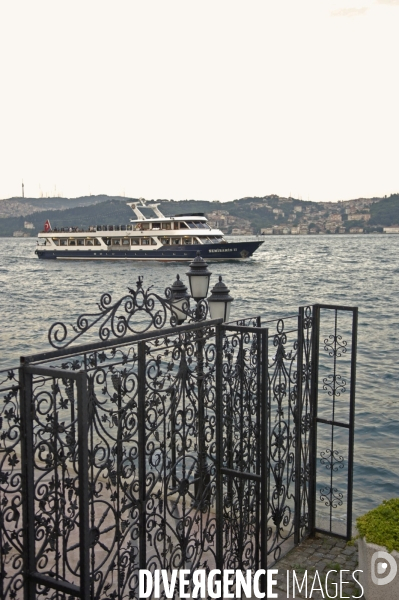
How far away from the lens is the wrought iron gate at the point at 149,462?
308 centimetres

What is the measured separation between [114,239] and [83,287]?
51.3 ft

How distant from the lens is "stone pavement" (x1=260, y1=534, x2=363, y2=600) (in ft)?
16.3

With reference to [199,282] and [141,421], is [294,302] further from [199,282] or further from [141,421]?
[141,421]

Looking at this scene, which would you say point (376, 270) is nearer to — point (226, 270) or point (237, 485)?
point (226, 270)

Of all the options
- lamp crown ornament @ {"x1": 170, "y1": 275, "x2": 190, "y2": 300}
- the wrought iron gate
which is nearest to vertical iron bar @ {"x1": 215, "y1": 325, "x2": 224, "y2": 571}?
the wrought iron gate

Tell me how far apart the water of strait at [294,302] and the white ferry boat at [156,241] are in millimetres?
1386

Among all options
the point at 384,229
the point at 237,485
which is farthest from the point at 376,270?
the point at 384,229

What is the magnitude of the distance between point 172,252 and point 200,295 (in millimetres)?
47774

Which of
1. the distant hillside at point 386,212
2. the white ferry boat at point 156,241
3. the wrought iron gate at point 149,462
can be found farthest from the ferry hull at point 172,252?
the distant hillside at point 386,212

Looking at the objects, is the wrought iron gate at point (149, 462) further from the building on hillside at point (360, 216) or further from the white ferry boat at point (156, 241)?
the building on hillside at point (360, 216)

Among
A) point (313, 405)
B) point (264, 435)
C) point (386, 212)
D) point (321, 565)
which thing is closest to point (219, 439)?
point (264, 435)

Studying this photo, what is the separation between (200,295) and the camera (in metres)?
5.96

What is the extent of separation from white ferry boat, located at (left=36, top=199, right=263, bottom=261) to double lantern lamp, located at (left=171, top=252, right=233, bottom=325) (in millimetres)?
44588

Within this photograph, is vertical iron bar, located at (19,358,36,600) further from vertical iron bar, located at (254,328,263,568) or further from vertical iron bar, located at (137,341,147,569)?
vertical iron bar, located at (254,328,263,568)
